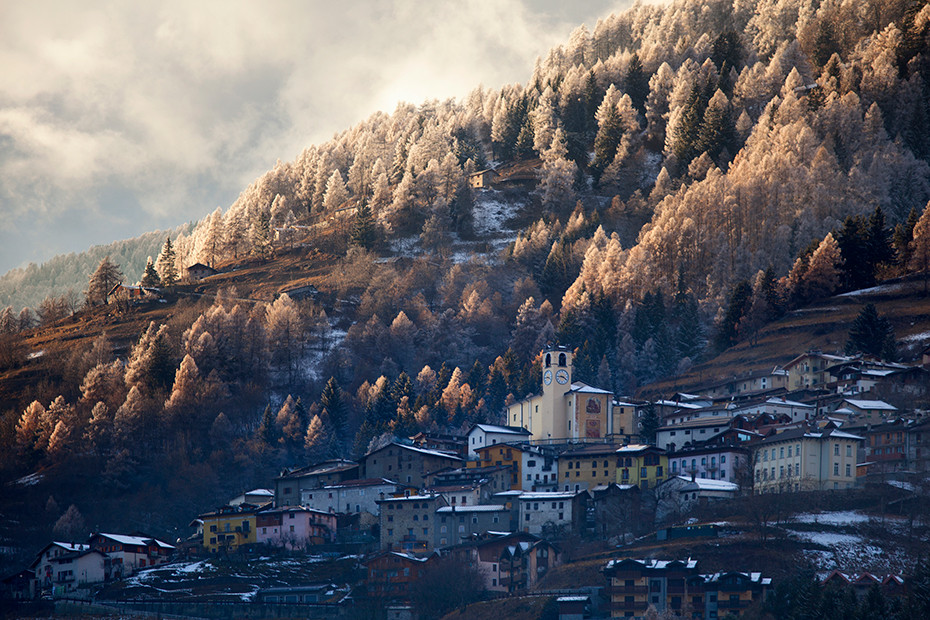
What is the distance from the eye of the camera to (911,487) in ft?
244

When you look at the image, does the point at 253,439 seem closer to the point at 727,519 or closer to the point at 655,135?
the point at 727,519

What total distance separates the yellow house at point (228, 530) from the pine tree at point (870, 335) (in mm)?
51029

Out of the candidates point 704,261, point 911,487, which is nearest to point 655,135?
point 704,261

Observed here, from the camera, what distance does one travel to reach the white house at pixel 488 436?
305 feet

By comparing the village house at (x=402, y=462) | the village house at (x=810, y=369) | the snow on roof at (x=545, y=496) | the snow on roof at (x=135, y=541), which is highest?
the village house at (x=810, y=369)

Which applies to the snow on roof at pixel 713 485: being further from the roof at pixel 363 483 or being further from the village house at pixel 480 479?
the roof at pixel 363 483

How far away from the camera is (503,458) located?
89312mm

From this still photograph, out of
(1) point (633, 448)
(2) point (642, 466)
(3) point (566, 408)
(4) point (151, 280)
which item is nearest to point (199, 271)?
(4) point (151, 280)

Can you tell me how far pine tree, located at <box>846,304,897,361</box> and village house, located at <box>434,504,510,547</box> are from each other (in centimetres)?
3637

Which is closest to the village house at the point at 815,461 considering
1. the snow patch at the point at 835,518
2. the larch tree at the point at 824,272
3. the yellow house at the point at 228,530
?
the snow patch at the point at 835,518

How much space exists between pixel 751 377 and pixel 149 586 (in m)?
52.3

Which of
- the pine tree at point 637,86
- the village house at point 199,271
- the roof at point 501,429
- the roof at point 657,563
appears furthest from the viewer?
the pine tree at point 637,86

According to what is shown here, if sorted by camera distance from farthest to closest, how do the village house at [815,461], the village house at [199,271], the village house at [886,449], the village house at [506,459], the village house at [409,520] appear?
the village house at [199,271] → the village house at [506,459] → the village house at [409,520] → the village house at [886,449] → the village house at [815,461]

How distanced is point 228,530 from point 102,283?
A: 90740 millimetres
